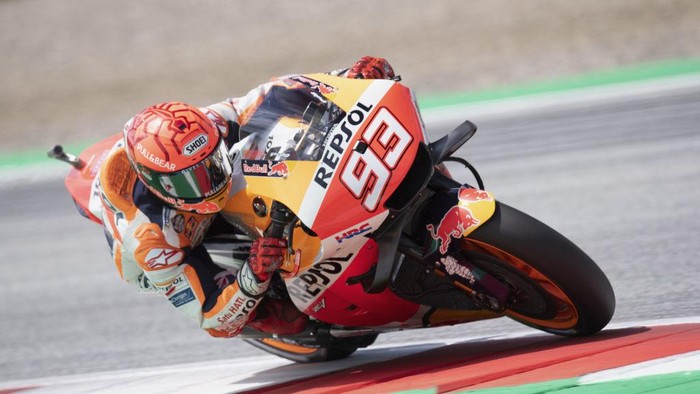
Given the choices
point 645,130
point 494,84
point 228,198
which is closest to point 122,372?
point 228,198

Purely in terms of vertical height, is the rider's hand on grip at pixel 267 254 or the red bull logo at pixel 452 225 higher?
the red bull logo at pixel 452 225

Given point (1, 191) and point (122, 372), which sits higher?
point (122, 372)

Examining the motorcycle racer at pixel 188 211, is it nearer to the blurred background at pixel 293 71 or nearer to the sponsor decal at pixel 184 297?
the sponsor decal at pixel 184 297

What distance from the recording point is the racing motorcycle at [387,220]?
341 centimetres

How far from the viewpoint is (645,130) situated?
7863 mm

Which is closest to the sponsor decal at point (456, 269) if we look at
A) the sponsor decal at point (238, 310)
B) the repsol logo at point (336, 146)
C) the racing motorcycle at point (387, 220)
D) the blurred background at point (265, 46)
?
the racing motorcycle at point (387, 220)

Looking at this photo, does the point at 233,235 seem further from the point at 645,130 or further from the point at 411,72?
the point at 411,72

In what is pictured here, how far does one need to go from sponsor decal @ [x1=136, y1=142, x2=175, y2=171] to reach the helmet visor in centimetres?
3

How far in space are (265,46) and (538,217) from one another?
886cm

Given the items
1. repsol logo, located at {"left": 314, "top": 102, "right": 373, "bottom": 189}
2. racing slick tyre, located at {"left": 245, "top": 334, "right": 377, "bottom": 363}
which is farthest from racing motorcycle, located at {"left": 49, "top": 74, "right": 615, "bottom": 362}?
racing slick tyre, located at {"left": 245, "top": 334, "right": 377, "bottom": 363}

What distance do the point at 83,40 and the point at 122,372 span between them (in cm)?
1190

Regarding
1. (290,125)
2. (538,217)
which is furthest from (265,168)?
(538,217)

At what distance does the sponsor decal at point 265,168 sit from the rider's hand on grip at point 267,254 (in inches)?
9.3

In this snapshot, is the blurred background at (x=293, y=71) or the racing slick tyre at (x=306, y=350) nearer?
the racing slick tyre at (x=306, y=350)
